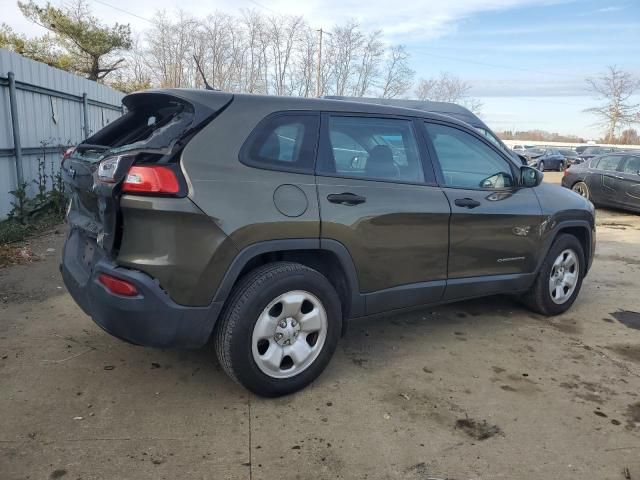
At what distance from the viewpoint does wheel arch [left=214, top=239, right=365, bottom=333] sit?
2.92 m

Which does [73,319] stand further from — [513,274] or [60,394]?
[513,274]

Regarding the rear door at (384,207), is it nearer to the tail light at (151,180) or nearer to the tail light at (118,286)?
the tail light at (151,180)

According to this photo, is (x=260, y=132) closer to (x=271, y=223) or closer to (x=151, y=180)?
(x=271, y=223)

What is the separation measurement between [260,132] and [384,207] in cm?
94

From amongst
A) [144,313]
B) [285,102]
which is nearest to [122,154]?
[144,313]

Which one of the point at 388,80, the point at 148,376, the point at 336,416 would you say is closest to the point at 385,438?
the point at 336,416

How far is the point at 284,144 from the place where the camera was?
317 cm

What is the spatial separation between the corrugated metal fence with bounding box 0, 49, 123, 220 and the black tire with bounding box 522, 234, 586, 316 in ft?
21.8

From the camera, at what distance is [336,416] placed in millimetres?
3029

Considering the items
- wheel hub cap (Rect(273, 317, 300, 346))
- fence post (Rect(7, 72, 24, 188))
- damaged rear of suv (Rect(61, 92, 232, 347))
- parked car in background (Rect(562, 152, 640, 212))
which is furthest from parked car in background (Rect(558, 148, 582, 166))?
damaged rear of suv (Rect(61, 92, 232, 347))

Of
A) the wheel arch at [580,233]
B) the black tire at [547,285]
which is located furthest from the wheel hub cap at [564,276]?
the wheel arch at [580,233]

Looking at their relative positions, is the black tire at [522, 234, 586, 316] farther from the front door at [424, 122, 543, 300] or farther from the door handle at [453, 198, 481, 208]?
the door handle at [453, 198, 481, 208]

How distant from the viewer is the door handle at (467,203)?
3.87 metres

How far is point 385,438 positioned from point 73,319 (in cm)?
281
